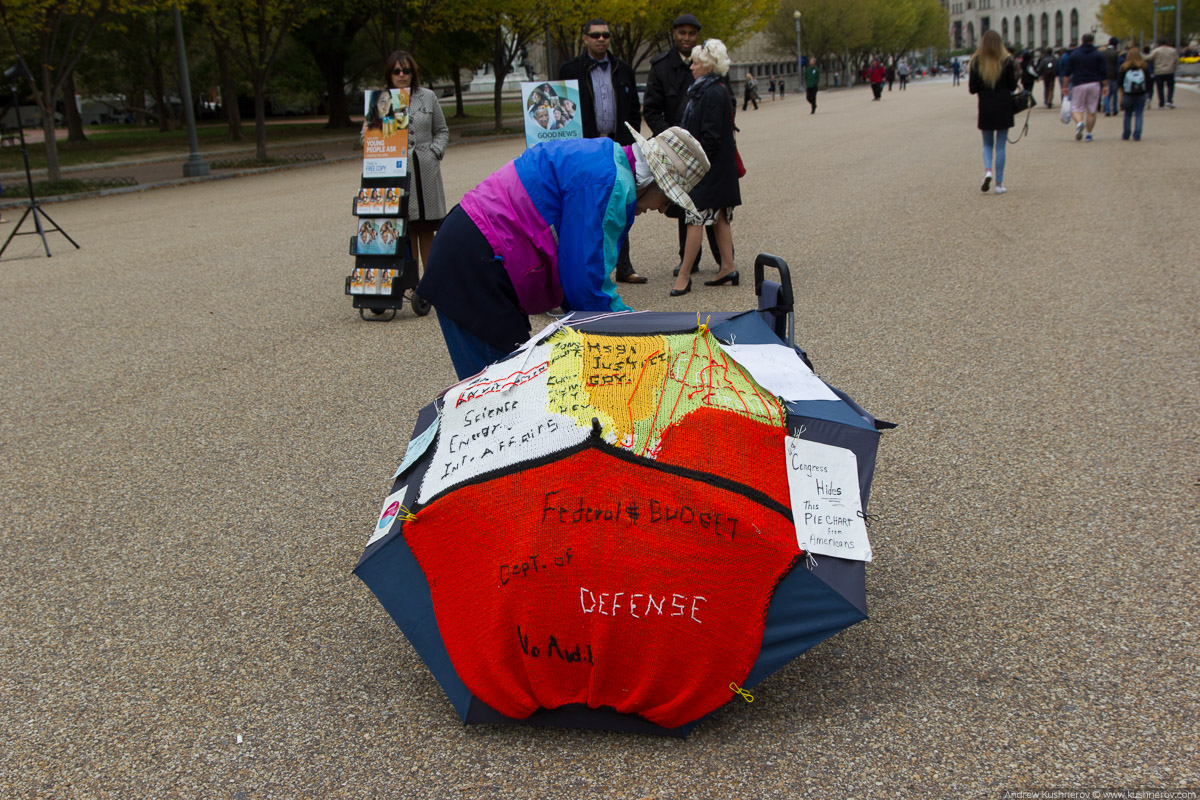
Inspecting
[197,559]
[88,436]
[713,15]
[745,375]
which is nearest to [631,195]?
[745,375]

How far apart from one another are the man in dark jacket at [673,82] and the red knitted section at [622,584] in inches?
241

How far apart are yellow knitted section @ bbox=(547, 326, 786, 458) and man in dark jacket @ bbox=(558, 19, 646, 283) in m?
5.68

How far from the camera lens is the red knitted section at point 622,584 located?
2574 mm

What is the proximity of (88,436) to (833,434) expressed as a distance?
14.3ft

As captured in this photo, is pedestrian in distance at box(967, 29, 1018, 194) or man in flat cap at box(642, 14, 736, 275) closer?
man in flat cap at box(642, 14, 736, 275)

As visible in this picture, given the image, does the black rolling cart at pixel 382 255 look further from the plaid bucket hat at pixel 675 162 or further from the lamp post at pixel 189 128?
the lamp post at pixel 189 128

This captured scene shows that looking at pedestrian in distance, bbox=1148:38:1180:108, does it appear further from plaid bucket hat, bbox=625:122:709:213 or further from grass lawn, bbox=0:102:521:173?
plaid bucket hat, bbox=625:122:709:213

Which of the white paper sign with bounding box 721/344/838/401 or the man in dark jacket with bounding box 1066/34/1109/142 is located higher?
the man in dark jacket with bounding box 1066/34/1109/142

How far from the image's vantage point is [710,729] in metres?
2.75

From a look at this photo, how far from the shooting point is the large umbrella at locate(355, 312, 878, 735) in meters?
2.58

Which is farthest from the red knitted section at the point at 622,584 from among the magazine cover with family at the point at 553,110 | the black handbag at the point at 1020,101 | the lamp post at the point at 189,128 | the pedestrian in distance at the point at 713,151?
the lamp post at the point at 189,128

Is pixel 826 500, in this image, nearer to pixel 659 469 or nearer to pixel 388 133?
pixel 659 469

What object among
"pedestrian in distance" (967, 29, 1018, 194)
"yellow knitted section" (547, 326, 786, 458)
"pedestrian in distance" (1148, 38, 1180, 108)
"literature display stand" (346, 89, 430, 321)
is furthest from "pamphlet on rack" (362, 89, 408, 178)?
"pedestrian in distance" (1148, 38, 1180, 108)

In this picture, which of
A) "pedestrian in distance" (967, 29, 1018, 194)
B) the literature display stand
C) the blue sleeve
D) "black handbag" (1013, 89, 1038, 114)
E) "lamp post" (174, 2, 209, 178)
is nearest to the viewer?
the blue sleeve
